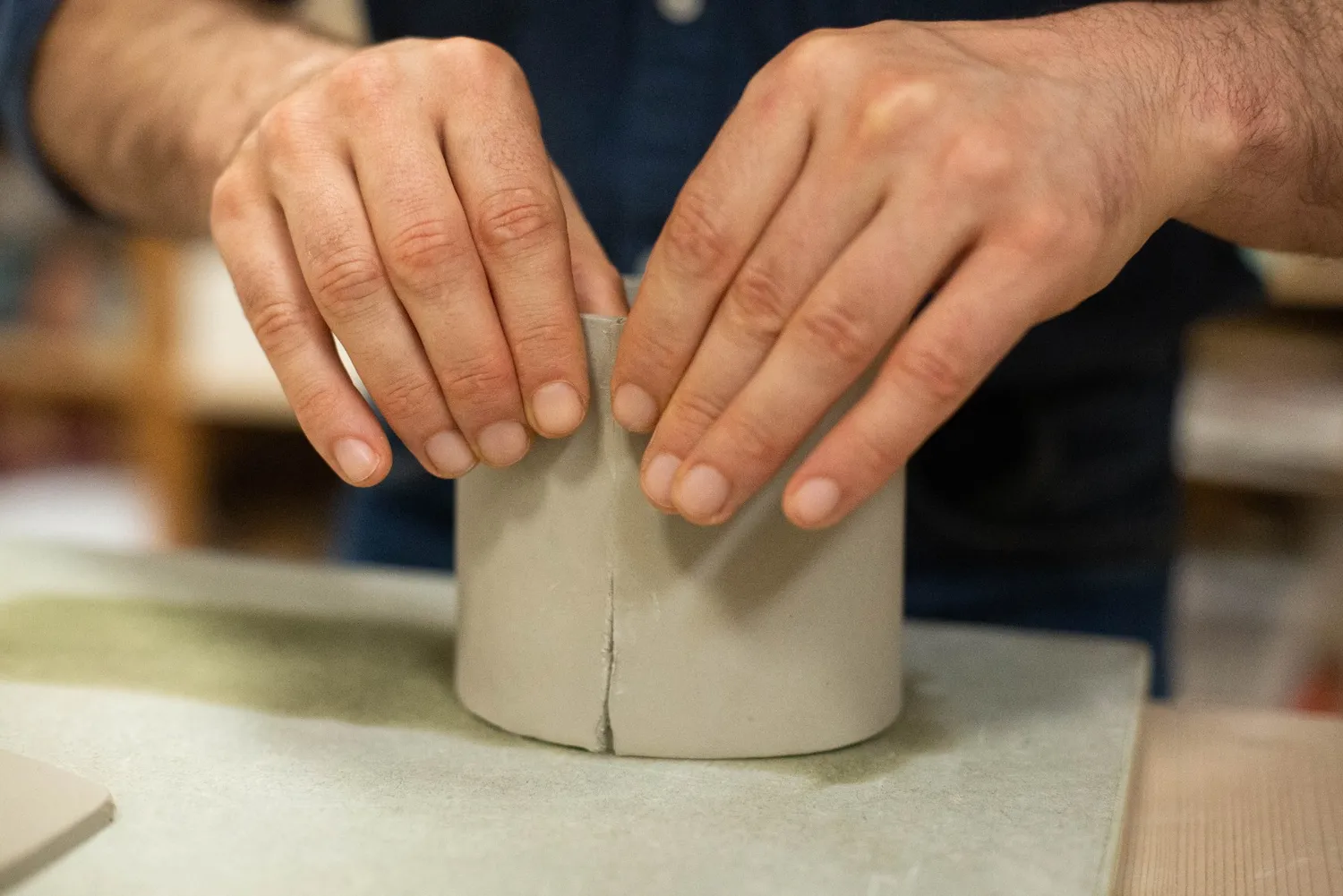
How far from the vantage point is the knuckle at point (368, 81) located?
58 centimetres

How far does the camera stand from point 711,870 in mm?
465

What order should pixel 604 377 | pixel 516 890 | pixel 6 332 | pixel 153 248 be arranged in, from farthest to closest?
pixel 6 332, pixel 153 248, pixel 604 377, pixel 516 890

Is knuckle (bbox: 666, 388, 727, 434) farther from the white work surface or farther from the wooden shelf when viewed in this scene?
the wooden shelf

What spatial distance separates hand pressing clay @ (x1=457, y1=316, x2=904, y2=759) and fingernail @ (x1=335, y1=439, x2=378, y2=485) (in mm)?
56

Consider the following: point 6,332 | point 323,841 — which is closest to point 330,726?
point 323,841

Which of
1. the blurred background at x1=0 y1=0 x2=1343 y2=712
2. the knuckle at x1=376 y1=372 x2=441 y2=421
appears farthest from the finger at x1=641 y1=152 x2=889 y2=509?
the blurred background at x1=0 y1=0 x2=1343 y2=712

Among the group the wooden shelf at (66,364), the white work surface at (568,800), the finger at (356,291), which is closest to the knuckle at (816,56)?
the finger at (356,291)

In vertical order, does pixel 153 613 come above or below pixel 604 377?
below

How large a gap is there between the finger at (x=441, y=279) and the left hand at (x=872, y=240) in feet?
0.21

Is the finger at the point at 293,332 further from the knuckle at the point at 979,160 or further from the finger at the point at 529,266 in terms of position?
the knuckle at the point at 979,160

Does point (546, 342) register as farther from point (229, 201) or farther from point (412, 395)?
point (229, 201)

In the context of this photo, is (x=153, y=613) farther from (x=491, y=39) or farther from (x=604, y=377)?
(x=491, y=39)

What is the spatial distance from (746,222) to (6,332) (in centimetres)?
212

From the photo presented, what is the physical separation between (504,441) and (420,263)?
9cm
